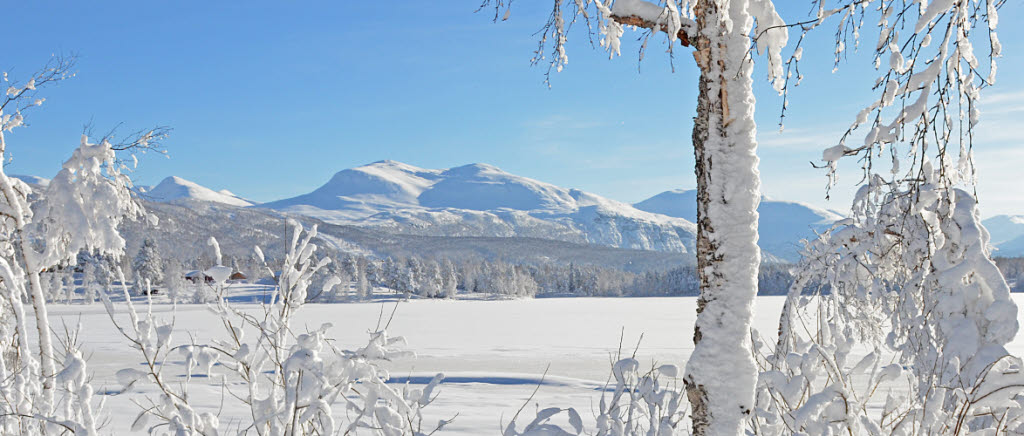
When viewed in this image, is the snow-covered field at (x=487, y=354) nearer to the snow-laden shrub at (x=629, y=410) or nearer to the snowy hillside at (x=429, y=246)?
the snow-laden shrub at (x=629, y=410)

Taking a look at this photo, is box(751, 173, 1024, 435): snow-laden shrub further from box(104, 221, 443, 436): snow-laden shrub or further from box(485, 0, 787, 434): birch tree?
box(104, 221, 443, 436): snow-laden shrub

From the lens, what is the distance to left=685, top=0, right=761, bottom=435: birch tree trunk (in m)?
2.00

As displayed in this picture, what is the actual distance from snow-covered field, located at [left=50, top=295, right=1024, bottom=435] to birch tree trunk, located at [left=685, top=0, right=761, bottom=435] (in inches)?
16.2

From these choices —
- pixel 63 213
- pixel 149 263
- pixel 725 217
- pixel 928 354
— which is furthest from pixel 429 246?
pixel 725 217

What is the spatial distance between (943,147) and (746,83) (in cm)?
63

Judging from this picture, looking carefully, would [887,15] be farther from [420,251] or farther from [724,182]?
[420,251]

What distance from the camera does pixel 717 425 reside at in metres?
2.05

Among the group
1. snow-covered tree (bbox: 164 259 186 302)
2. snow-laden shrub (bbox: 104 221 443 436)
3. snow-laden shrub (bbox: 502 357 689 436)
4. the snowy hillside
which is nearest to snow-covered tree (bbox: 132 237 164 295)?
snow-covered tree (bbox: 164 259 186 302)

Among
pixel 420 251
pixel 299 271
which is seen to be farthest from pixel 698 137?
pixel 420 251

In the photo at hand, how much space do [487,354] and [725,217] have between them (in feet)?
68.2

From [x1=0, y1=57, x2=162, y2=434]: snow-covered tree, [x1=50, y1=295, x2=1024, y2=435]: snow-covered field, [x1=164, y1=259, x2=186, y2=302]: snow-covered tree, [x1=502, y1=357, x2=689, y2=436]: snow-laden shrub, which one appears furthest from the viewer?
[x1=164, y1=259, x2=186, y2=302]: snow-covered tree

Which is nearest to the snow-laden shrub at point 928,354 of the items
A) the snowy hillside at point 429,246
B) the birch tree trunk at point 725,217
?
the birch tree trunk at point 725,217

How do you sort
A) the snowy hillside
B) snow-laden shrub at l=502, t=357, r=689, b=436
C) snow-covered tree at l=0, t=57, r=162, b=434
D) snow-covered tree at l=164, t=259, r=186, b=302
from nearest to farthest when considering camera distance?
snow-laden shrub at l=502, t=357, r=689, b=436
snow-covered tree at l=0, t=57, r=162, b=434
snow-covered tree at l=164, t=259, r=186, b=302
the snowy hillside

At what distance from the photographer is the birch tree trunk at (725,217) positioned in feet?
6.57
